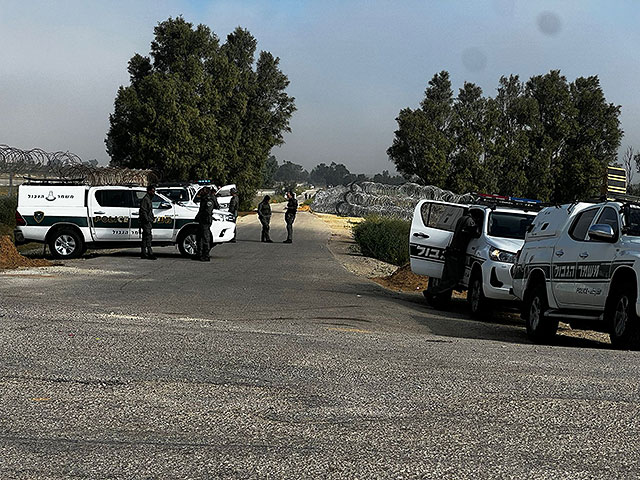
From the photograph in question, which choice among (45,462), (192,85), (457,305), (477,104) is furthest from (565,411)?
(477,104)

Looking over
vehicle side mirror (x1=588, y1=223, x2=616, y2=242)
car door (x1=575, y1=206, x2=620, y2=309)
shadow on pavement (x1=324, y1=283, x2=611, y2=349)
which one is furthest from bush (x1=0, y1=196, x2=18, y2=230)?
vehicle side mirror (x1=588, y1=223, x2=616, y2=242)

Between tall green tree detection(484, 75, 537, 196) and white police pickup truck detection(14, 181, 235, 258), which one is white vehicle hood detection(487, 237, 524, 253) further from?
tall green tree detection(484, 75, 537, 196)

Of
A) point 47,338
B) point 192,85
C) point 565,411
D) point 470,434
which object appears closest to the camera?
point 470,434

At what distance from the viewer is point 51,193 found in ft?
75.0

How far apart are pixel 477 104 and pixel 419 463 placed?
7154cm

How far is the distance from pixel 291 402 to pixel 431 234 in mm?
10577

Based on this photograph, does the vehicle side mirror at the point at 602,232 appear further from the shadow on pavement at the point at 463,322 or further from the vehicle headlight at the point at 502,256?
the vehicle headlight at the point at 502,256

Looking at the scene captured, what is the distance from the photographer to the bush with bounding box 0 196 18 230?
30528 mm

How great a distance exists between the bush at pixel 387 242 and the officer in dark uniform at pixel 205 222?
324 inches

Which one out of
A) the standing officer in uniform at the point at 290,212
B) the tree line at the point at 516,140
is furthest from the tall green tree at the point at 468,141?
the standing officer in uniform at the point at 290,212

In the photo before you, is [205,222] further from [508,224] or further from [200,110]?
[200,110]

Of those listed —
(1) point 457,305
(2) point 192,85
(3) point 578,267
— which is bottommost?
(1) point 457,305

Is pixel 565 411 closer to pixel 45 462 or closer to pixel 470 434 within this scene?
pixel 470 434

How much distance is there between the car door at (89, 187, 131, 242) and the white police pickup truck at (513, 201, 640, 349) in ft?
42.9
